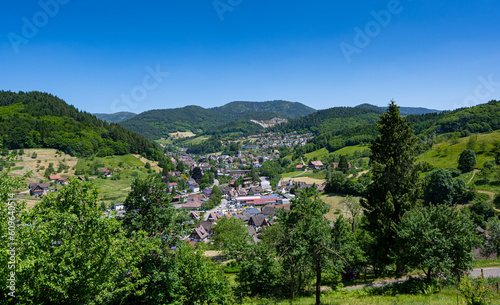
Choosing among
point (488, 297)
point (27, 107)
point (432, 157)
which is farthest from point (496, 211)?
point (27, 107)

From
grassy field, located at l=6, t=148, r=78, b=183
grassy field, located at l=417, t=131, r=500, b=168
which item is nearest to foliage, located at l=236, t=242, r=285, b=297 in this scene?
grassy field, located at l=417, t=131, r=500, b=168

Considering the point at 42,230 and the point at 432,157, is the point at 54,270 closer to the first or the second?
the point at 42,230

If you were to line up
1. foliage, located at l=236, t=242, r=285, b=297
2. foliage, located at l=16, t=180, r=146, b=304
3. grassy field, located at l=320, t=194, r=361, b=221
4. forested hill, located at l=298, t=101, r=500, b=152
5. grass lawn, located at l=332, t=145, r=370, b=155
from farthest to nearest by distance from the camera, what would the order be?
grass lawn, located at l=332, t=145, r=370, b=155, forested hill, located at l=298, t=101, r=500, b=152, grassy field, located at l=320, t=194, r=361, b=221, foliage, located at l=236, t=242, r=285, b=297, foliage, located at l=16, t=180, r=146, b=304

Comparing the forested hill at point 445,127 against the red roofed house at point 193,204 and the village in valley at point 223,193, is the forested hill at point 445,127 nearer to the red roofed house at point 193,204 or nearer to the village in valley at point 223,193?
the village in valley at point 223,193

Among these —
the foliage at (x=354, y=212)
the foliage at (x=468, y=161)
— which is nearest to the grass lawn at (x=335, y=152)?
the foliage at (x=468, y=161)

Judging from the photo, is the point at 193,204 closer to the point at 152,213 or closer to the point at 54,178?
the point at 54,178

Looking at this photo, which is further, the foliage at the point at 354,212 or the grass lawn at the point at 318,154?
the grass lawn at the point at 318,154

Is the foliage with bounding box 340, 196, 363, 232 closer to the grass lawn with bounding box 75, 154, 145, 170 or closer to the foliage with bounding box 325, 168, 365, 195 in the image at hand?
the foliage with bounding box 325, 168, 365, 195
